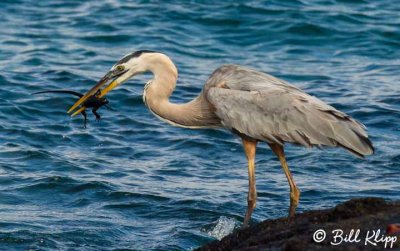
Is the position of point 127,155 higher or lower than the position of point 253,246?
lower

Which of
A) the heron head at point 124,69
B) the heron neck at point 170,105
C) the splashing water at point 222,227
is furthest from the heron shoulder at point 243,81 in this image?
the splashing water at point 222,227

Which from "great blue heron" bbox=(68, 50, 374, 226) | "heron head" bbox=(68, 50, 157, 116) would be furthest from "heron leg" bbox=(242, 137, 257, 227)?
"heron head" bbox=(68, 50, 157, 116)

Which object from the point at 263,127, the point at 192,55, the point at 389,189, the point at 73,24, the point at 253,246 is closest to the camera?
the point at 253,246

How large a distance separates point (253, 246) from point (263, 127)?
2052 millimetres

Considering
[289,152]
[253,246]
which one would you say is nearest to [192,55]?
[289,152]

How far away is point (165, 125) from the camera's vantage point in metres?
12.0

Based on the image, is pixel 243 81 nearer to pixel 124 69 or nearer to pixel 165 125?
pixel 124 69

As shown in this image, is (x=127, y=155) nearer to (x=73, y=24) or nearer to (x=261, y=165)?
(x=261, y=165)

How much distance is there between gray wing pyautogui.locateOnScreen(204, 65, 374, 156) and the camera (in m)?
7.91

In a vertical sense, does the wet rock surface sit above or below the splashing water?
above

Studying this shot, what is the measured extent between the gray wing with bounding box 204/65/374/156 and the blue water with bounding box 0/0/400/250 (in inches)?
43.2

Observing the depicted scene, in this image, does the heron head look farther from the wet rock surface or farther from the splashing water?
the wet rock surface

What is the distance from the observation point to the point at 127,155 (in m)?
10.9

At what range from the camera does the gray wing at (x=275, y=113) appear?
791 cm
